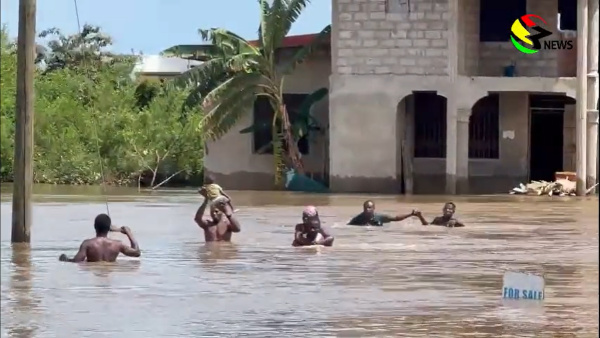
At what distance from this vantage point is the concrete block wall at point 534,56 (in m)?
31.3

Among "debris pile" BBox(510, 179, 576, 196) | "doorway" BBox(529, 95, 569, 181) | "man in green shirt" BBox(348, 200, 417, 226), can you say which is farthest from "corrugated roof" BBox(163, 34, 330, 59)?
"man in green shirt" BBox(348, 200, 417, 226)

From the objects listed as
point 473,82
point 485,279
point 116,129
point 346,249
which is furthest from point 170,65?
point 485,279

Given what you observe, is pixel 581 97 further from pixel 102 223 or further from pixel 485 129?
pixel 102 223

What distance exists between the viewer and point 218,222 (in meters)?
18.2

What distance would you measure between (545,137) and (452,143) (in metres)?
2.95

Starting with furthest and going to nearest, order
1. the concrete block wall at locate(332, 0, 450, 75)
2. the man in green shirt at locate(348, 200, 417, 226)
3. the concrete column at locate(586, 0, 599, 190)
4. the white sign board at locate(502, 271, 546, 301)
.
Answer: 1. the concrete block wall at locate(332, 0, 450, 75)
2. the concrete column at locate(586, 0, 599, 190)
3. the man in green shirt at locate(348, 200, 417, 226)
4. the white sign board at locate(502, 271, 546, 301)

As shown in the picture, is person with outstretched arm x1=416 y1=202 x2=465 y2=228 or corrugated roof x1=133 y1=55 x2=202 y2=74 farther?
corrugated roof x1=133 y1=55 x2=202 y2=74

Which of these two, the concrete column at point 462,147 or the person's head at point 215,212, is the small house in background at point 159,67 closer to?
the concrete column at point 462,147

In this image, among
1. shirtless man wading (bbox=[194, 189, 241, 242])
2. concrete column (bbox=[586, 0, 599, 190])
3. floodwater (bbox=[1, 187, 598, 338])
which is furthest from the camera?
concrete column (bbox=[586, 0, 599, 190])

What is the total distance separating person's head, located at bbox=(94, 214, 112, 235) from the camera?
14.3 metres

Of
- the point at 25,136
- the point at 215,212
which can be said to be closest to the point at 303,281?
the point at 25,136

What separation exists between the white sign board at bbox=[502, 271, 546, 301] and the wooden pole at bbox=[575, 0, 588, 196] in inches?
694

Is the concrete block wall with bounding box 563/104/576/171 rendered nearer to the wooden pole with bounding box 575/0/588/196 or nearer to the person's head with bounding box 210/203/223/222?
the wooden pole with bounding box 575/0/588/196

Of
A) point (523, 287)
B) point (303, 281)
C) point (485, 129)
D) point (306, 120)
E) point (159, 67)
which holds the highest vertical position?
point (159, 67)
